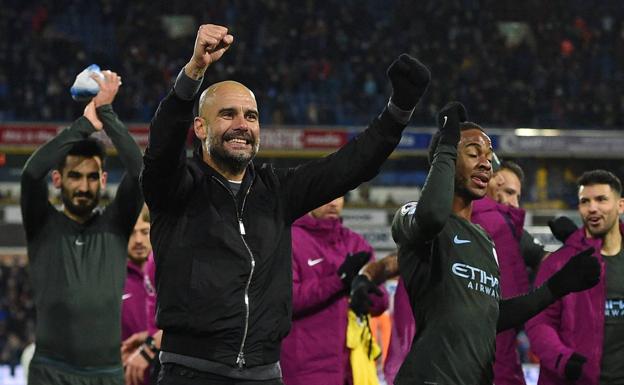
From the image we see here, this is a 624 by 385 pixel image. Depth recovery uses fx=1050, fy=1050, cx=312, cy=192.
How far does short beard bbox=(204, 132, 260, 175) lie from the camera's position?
3344mm

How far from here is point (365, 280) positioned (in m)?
4.87

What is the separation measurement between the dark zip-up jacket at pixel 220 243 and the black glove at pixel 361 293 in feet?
4.15

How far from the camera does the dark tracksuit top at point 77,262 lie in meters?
4.83

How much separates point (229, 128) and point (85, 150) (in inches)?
75.1

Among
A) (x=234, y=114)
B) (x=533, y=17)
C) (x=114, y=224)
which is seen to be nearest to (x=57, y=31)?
(x=533, y=17)

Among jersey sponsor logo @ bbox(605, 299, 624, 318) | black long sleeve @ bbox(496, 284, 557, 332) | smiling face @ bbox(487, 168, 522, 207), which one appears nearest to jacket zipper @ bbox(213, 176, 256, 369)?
black long sleeve @ bbox(496, 284, 557, 332)

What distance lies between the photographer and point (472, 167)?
390cm

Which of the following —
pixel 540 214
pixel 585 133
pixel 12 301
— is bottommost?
pixel 12 301

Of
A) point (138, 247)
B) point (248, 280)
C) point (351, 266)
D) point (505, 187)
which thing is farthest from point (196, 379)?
point (138, 247)

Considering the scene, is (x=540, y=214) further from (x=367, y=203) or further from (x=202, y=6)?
(x=202, y=6)

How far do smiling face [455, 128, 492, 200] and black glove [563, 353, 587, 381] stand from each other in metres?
1.12

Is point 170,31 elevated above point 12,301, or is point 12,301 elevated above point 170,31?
point 170,31

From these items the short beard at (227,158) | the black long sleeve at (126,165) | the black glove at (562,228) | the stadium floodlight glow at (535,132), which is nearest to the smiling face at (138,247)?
the black long sleeve at (126,165)

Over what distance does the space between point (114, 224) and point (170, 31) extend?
20496 millimetres
